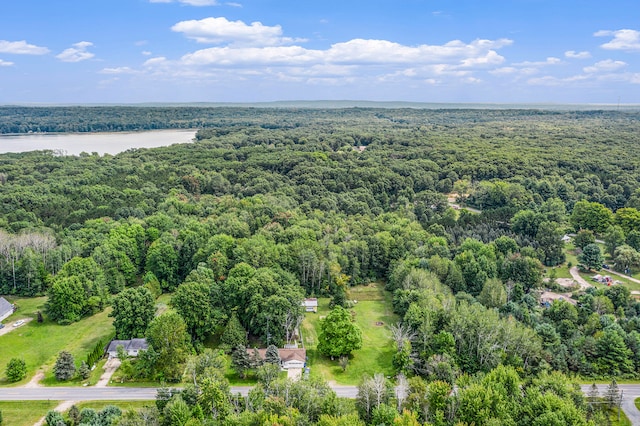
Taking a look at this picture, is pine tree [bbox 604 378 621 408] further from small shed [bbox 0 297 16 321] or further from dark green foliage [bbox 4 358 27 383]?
small shed [bbox 0 297 16 321]

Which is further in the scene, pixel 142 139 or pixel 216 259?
pixel 142 139

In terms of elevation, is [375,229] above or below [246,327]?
above

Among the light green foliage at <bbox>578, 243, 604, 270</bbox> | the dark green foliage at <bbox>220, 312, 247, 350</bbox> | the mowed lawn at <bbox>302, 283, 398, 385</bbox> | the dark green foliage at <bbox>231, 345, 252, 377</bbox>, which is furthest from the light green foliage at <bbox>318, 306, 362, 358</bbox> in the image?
the light green foliage at <bbox>578, 243, 604, 270</bbox>

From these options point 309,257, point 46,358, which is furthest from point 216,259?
point 46,358

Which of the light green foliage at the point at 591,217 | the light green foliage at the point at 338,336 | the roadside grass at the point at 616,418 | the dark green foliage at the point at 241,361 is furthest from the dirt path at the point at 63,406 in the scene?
the light green foliage at the point at 591,217

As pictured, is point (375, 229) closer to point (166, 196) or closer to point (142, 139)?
point (166, 196)

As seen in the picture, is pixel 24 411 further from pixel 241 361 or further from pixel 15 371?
pixel 241 361
